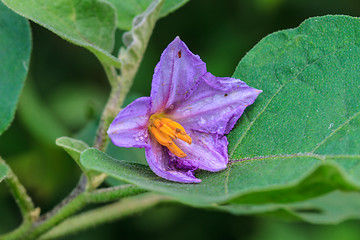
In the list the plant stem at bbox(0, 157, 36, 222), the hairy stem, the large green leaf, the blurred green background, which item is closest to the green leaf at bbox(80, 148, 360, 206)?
the large green leaf

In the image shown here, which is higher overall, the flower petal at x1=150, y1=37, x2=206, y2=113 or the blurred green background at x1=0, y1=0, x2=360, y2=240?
the flower petal at x1=150, y1=37, x2=206, y2=113

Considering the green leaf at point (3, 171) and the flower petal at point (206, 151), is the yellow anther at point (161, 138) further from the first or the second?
the green leaf at point (3, 171)

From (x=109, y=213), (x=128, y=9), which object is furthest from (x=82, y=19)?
(x=109, y=213)

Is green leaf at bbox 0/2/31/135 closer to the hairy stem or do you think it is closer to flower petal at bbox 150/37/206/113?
the hairy stem

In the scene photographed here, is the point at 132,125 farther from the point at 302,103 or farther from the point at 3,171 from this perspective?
the point at 302,103

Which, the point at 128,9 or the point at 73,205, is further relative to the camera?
the point at 128,9

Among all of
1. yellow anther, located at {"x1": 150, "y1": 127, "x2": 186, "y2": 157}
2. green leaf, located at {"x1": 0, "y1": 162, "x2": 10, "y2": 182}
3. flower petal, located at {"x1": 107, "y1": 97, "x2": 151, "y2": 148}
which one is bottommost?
green leaf, located at {"x1": 0, "y1": 162, "x2": 10, "y2": 182}
